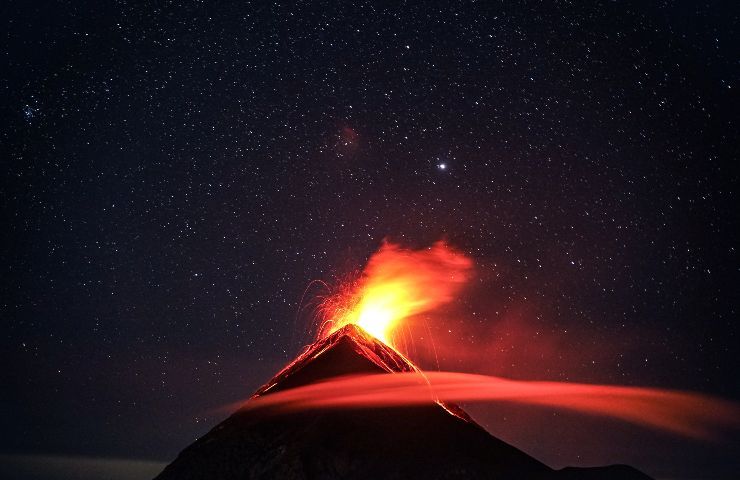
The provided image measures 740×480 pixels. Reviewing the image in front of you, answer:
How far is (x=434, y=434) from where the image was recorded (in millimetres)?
25203

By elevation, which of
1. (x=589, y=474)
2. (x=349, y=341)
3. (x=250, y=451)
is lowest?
(x=589, y=474)

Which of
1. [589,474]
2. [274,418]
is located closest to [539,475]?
[589,474]

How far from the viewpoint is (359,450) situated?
24.4 metres

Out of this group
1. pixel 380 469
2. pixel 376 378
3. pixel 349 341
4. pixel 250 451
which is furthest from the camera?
pixel 349 341

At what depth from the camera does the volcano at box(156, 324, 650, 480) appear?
23.1 m

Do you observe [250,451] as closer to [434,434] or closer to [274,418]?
[274,418]

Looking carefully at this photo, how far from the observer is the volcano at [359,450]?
23.1m

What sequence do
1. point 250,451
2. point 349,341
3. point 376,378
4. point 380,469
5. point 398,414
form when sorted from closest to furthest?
point 380,469
point 250,451
point 398,414
point 376,378
point 349,341

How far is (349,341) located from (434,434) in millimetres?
7788

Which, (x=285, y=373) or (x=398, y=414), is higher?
(x=285, y=373)

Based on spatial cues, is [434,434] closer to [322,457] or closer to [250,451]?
[322,457]

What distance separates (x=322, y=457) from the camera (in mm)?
24016

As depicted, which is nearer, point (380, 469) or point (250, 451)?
point (380, 469)

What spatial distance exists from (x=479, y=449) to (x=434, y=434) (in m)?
1.85
